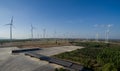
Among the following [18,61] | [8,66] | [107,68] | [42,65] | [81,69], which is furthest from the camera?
[18,61]

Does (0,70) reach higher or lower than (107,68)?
lower

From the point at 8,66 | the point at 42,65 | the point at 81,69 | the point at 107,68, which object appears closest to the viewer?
the point at 107,68

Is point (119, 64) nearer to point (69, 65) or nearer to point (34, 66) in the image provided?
point (69, 65)

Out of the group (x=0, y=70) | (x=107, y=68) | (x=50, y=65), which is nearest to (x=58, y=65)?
(x=50, y=65)

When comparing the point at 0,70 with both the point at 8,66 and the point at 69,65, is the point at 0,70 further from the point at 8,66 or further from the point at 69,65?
the point at 69,65

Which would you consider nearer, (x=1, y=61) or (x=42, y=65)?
(x=42, y=65)

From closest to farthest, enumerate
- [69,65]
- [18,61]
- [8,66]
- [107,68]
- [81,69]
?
[107,68], [81,69], [69,65], [8,66], [18,61]

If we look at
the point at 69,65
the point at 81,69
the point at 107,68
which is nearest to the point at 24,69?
the point at 69,65

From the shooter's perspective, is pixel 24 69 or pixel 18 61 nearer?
pixel 24 69

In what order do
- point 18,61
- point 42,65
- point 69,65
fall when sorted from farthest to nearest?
1. point 18,61
2. point 42,65
3. point 69,65
